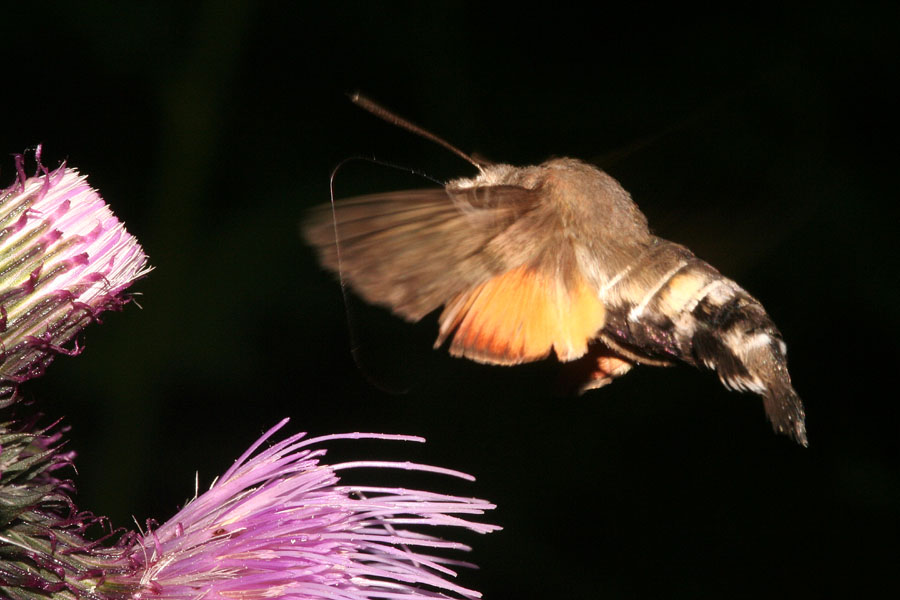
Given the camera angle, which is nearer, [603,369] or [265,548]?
[265,548]

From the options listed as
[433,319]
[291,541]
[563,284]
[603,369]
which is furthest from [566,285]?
[433,319]

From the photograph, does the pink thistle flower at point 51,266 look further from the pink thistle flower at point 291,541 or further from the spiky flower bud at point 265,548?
the pink thistle flower at point 291,541

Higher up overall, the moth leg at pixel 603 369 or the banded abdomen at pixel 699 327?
the banded abdomen at pixel 699 327

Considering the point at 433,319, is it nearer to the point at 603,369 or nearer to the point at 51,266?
the point at 603,369

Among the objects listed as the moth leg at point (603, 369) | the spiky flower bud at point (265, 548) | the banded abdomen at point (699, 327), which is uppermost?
the banded abdomen at point (699, 327)

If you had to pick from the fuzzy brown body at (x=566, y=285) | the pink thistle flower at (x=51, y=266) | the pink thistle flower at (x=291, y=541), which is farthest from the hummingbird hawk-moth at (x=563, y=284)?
the pink thistle flower at (x=51, y=266)

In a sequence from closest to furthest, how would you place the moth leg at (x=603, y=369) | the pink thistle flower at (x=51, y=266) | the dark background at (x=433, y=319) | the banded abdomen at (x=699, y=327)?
the pink thistle flower at (x=51, y=266) < the banded abdomen at (x=699, y=327) < the moth leg at (x=603, y=369) < the dark background at (x=433, y=319)
